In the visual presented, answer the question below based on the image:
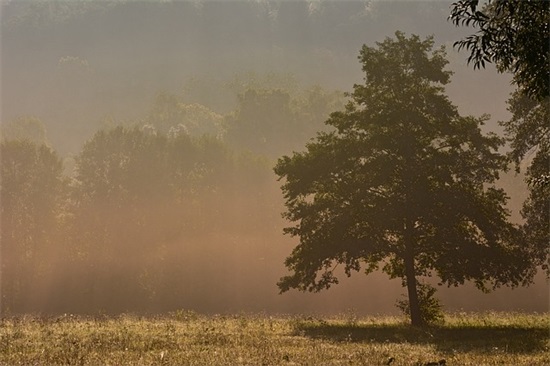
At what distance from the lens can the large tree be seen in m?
27.0

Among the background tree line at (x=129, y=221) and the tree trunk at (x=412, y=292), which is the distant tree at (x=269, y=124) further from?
the tree trunk at (x=412, y=292)

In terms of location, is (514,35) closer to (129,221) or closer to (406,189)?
(406,189)

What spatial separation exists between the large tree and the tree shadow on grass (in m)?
2.01

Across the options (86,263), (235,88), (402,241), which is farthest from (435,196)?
(235,88)

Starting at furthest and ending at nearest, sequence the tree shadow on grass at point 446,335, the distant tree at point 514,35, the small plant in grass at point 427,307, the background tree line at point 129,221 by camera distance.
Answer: the background tree line at point 129,221 < the small plant in grass at point 427,307 < the tree shadow on grass at point 446,335 < the distant tree at point 514,35

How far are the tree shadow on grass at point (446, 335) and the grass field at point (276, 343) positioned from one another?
0.03 meters

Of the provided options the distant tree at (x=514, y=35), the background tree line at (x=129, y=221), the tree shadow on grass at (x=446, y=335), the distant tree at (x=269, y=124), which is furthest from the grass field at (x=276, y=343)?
the distant tree at (x=269, y=124)

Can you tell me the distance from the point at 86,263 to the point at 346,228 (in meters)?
49.6

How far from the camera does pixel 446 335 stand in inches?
965

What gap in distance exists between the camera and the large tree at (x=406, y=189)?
2702 cm

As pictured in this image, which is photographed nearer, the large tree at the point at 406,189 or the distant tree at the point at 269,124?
the large tree at the point at 406,189

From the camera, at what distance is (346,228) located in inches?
1096

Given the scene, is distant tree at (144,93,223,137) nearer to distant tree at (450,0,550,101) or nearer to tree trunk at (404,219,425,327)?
tree trunk at (404,219,425,327)

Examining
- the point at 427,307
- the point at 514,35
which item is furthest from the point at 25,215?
the point at 514,35
